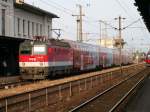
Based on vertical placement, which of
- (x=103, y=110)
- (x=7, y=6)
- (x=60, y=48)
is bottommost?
(x=103, y=110)

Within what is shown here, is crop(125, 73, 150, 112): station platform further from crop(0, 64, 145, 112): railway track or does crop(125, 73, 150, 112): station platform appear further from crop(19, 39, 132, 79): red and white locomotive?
crop(19, 39, 132, 79): red and white locomotive

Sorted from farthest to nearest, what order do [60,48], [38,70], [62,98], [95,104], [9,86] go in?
[60,48] < [38,70] < [9,86] < [62,98] < [95,104]

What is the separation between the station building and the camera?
147 ft

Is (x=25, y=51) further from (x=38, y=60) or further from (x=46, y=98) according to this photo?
(x=46, y=98)

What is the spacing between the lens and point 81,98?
24.9 meters

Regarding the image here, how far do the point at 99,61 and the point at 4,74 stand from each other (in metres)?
20.7

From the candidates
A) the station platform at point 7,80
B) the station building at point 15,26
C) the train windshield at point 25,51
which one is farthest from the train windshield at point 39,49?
the station platform at point 7,80

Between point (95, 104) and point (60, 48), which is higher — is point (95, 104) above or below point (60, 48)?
below

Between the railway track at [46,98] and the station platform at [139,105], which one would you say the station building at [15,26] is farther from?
the station platform at [139,105]

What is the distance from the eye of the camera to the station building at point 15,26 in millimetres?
44750

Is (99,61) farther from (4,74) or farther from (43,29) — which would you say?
(4,74)

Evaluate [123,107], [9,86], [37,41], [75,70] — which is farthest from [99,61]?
[123,107]

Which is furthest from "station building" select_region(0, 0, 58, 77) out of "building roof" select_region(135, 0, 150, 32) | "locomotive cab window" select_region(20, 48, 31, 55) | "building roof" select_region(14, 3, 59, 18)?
"building roof" select_region(135, 0, 150, 32)

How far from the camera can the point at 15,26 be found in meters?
54.0
